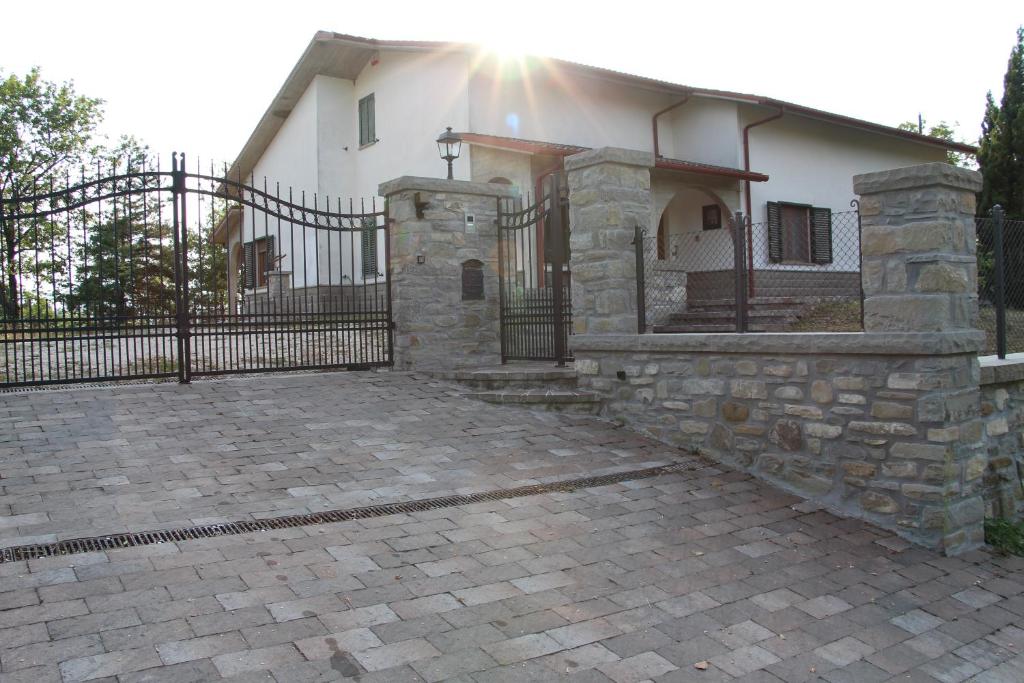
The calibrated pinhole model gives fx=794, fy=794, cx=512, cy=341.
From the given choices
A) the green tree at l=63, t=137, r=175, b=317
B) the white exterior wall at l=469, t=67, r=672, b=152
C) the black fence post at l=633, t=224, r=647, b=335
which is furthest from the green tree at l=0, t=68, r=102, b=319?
the black fence post at l=633, t=224, r=647, b=335

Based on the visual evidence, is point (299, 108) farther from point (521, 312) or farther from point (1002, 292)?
point (1002, 292)

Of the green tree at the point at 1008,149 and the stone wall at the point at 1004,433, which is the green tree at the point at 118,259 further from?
the green tree at the point at 1008,149

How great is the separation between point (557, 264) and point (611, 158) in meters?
1.46

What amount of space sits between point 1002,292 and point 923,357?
1.70 m

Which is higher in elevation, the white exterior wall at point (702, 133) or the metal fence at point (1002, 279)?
the white exterior wall at point (702, 133)

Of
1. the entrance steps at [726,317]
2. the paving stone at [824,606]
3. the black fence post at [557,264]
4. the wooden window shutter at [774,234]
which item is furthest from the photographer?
the wooden window shutter at [774,234]

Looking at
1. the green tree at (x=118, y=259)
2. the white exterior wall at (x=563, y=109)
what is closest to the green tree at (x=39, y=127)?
the green tree at (x=118, y=259)

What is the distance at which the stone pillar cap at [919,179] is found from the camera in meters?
5.34

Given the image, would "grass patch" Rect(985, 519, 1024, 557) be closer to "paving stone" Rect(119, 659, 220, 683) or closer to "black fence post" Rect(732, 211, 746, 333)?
"black fence post" Rect(732, 211, 746, 333)

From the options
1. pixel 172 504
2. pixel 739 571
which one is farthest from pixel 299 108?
pixel 739 571

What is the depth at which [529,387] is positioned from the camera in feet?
27.2

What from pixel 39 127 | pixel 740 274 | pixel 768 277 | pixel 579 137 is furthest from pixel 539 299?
pixel 39 127

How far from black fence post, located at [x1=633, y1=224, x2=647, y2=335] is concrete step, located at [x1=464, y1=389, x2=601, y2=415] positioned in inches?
32.3

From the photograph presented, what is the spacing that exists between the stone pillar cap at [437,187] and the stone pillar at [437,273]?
0.01 metres
